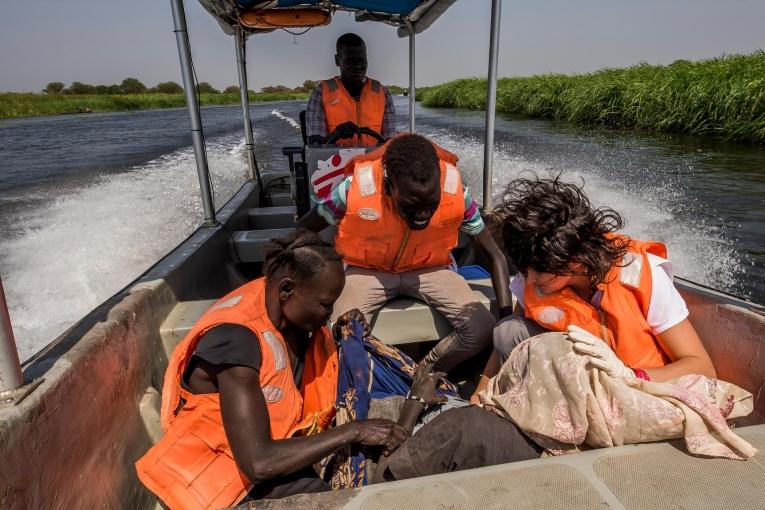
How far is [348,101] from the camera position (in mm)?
3752

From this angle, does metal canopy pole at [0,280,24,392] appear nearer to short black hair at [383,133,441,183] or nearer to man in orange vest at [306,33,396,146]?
short black hair at [383,133,441,183]

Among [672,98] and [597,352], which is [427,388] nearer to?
[597,352]

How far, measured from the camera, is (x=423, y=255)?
7.15 ft

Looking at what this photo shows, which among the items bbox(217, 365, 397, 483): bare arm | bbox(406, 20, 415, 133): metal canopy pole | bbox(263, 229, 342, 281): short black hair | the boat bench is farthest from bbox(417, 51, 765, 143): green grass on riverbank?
bbox(217, 365, 397, 483): bare arm

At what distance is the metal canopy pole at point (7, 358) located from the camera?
1000 millimetres

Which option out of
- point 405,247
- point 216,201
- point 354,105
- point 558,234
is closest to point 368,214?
point 405,247

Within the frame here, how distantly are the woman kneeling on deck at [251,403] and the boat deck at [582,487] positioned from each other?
0.23 meters

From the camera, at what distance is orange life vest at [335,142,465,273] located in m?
2.06

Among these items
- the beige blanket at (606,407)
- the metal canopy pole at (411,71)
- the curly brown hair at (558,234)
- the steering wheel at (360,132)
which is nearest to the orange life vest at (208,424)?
the beige blanket at (606,407)

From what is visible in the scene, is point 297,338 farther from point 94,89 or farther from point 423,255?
point 94,89

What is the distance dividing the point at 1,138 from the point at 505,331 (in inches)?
826

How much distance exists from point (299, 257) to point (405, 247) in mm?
862

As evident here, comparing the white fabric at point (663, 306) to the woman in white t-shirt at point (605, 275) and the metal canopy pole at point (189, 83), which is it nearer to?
the woman in white t-shirt at point (605, 275)

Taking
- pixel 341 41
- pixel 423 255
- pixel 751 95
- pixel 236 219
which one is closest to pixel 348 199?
pixel 423 255
